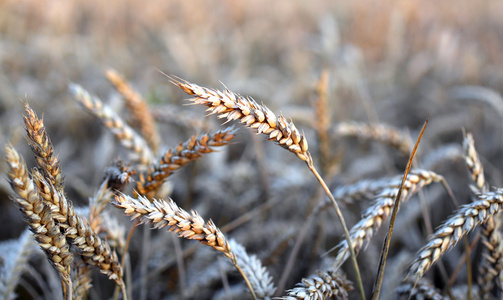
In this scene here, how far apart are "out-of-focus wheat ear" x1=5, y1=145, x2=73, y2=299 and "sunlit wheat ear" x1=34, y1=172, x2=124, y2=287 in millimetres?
15

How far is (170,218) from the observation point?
2.42ft

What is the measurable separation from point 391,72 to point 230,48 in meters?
1.80

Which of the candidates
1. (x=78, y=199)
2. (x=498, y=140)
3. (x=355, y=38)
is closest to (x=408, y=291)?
(x=78, y=199)

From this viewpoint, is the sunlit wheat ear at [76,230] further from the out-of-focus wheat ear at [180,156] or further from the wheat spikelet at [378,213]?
the wheat spikelet at [378,213]

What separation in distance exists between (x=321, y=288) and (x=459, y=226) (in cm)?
34

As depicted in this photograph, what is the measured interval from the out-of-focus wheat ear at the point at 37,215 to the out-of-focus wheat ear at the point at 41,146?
0.12 ft

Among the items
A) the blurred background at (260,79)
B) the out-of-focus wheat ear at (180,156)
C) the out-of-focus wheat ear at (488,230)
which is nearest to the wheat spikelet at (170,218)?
the out-of-focus wheat ear at (180,156)

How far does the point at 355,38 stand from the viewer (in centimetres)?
462

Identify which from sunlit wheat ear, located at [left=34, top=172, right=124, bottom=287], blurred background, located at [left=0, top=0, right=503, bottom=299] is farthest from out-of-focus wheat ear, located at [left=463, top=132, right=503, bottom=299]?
sunlit wheat ear, located at [left=34, top=172, right=124, bottom=287]

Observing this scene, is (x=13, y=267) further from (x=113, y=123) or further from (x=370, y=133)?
(x=370, y=133)

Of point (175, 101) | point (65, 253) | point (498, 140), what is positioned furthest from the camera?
point (175, 101)

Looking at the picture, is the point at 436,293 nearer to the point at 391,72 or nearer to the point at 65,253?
the point at 65,253

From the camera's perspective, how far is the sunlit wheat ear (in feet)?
2.28

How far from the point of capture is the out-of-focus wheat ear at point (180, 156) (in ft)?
2.60
